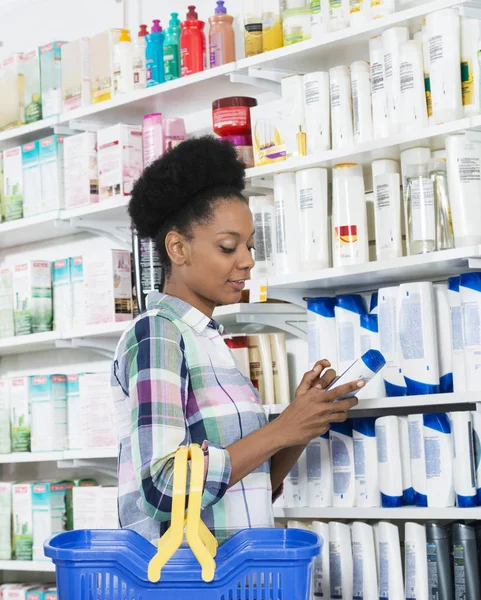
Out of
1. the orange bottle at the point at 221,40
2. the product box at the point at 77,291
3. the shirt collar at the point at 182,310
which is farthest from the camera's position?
the product box at the point at 77,291

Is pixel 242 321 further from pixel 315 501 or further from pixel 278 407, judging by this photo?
pixel 315 501

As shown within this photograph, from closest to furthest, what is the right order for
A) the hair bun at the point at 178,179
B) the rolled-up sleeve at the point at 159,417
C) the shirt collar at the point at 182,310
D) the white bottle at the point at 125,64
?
1. the rolled-up sleeve at the point at 159,417
2. the shirt collar at the point at 182,310
3. the hair bun at the point at 178,179
4. the white bottle at the point at 125,64

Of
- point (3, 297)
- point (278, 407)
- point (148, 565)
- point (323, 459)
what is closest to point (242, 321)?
point (278, 407)

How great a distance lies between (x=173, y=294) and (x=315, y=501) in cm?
95

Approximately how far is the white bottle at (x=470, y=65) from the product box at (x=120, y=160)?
120cm

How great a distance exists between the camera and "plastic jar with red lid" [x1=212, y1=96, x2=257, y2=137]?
2.93 metres

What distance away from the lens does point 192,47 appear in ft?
10.4

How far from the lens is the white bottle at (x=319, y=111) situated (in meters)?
2.72

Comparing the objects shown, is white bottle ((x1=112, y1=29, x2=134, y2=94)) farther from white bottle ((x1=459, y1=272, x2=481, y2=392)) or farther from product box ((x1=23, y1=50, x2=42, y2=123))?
white bottle ((x1=459, y1=272, x2=481, y2=392))

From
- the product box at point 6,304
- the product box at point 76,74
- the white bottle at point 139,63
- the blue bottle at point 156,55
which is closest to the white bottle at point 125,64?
the white bottle at point 139,63

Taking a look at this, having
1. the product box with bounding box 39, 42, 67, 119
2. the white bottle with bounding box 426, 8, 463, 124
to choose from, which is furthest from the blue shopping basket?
the product box with bounding box 39, 42, 67, 119

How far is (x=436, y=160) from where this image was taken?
252 cm

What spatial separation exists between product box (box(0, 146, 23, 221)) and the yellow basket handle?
7.75ft

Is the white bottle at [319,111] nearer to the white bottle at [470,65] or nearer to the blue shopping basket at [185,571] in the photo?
the white bottle at [470,65]
